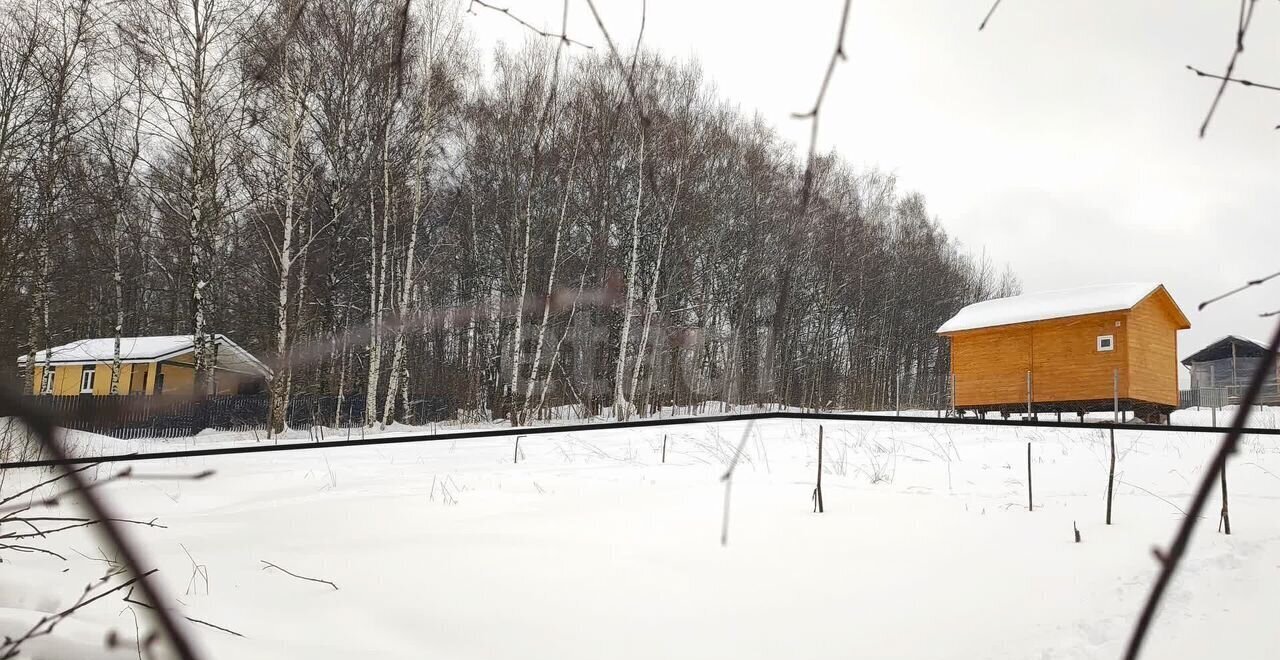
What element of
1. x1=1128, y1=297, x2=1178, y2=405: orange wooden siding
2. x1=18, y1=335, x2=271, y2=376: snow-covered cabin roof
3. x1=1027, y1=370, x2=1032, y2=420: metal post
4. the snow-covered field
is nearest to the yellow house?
x1=18, y1=335, x2=271, y2=376: snow-covered cabin roof

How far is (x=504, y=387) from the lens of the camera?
17.6 metres

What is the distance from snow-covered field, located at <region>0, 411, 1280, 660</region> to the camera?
200 centimetres

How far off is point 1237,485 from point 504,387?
15.1m

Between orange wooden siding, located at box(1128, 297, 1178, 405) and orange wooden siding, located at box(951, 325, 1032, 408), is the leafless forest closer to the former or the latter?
orange wooden siding, located at box(951, 325, 1032, 408)

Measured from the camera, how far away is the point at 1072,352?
44.9 feet

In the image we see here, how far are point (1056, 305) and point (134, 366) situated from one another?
2371 cm

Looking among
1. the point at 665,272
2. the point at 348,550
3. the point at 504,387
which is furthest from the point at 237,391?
the point at 348,550

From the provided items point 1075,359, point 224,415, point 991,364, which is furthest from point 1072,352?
point 224,415

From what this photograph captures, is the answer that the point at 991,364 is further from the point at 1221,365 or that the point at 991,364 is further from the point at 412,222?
the point at 1221,365

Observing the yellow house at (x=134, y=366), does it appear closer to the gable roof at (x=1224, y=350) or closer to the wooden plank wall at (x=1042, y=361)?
the wooden plank wall at (x=1042, y=361)

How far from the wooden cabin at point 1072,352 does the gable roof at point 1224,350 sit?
15.5 meters

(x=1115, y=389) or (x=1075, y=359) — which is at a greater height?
(x=1075, y=359)

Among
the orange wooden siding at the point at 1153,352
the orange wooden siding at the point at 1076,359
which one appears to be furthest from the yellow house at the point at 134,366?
the orange wooden siding at the point at 1153,352

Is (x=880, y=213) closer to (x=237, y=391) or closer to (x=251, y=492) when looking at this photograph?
(x=237, y=391)
